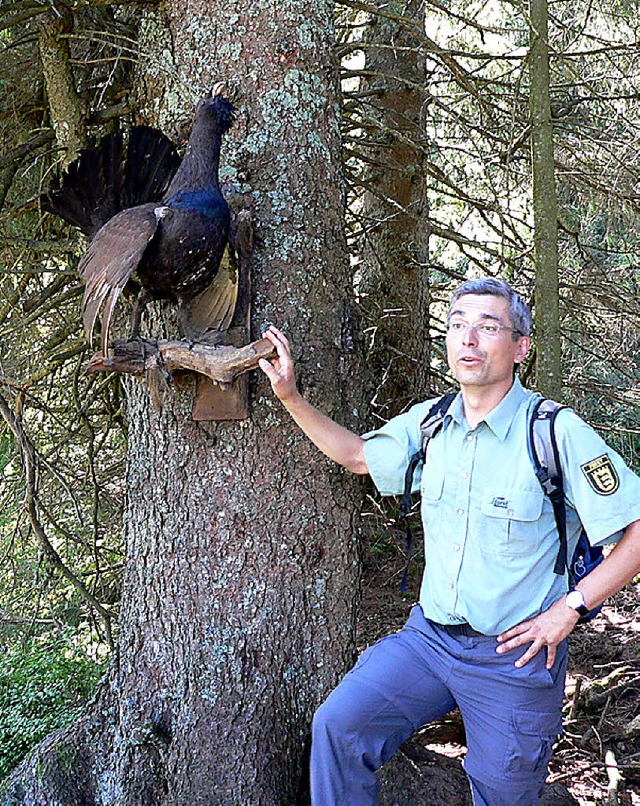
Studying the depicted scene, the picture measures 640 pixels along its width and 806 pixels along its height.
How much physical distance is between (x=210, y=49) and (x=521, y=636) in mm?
2452

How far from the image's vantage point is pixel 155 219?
284 centimetres

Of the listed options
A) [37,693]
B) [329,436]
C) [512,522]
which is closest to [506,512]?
[512,522]

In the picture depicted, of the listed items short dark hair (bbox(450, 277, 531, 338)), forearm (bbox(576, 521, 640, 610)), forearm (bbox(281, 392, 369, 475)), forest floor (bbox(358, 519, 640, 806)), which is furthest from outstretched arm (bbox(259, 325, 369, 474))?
forest floor (bbox(358, 519, 640, 806))

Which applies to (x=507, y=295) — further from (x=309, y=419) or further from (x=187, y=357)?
(x=187, y=357)

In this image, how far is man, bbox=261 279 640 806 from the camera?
8.54ft

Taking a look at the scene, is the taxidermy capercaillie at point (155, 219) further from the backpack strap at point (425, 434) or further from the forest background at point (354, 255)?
the backpack strap at point (425, 434)

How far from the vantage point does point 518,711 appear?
2.66 m

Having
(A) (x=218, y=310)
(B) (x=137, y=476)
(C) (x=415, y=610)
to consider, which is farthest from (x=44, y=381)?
(C) (x=415, y=610)

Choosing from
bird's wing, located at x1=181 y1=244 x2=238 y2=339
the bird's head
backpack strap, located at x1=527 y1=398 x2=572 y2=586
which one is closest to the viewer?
backpack strap, located at x1=527 y1=398 x2=572 y2=586

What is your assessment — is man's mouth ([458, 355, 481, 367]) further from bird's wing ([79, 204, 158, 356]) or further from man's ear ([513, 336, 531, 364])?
bird's wing ([79, 204, 158, 356])

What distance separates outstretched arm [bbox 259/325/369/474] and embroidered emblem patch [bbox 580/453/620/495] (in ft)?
2.78

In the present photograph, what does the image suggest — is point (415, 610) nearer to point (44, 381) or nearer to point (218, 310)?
point (218, 310)

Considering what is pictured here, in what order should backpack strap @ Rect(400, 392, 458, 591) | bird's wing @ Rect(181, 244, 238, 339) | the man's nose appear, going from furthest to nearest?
1. bird's wing @ Rect(181, 244, 238, 339)
2. backpack strap @ Rect(400, 392, 458, 591)
3. the man's nose

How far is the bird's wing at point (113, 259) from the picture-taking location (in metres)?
2.76
